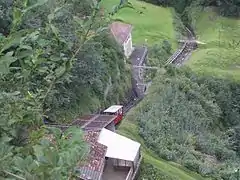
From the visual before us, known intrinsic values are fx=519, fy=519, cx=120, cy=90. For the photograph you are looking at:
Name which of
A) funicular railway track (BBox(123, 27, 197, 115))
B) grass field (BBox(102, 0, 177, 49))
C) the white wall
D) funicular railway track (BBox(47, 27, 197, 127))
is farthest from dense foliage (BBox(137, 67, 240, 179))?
grass field (BBox(102, 0, 177, 49))

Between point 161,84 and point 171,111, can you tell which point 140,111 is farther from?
point 161,84

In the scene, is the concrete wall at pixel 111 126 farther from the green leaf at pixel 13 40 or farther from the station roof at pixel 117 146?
the green leaf at pixel 13 40

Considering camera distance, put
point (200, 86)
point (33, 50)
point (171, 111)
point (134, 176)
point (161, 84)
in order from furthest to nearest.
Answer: point (200, 86) → point (161, 84) → point (171, 111) → point (134, 176) → point (33, 50)

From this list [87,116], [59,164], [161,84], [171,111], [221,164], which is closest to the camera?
[59,164]

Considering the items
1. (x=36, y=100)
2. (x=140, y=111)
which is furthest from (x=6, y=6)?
(x=36, y=100)

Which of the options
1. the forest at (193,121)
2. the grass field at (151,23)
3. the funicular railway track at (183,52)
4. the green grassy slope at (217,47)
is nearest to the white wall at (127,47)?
the forest at (193,121)

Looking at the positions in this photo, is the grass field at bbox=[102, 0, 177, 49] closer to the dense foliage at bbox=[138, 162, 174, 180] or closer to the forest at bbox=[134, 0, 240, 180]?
the forest at bbox=[134, 0, 240, 180]
